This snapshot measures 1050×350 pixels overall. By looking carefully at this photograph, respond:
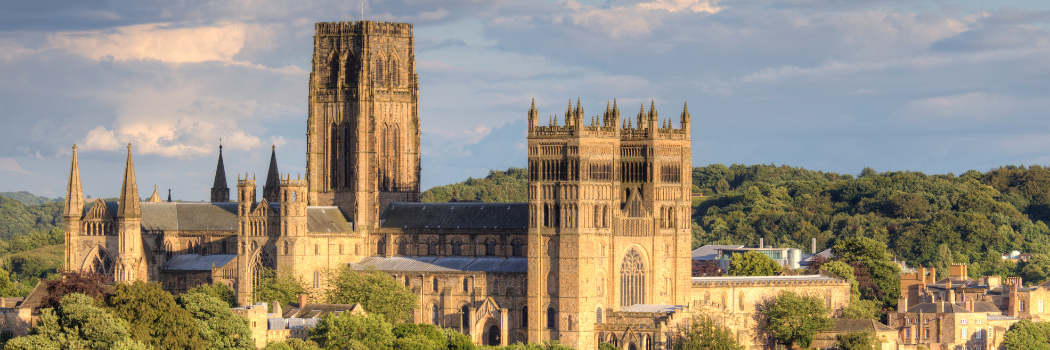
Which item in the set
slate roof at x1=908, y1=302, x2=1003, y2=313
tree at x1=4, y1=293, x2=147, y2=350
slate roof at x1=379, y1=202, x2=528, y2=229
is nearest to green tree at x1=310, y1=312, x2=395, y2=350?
tree at x1=4, y1=293, x2=147, y2=350

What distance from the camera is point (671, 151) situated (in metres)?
117

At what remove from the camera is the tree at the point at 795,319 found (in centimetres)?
11706

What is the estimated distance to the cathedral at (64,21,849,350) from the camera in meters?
111

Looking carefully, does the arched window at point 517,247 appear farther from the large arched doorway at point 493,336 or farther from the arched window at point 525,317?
the large arched doorway at point 493,336

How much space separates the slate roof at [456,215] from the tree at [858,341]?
937 inches

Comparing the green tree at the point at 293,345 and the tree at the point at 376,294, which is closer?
the green tree at the point at 293,345

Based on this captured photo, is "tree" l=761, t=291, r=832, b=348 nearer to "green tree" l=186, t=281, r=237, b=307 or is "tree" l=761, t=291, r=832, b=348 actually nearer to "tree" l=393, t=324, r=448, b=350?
"tree" l=393, t=324, r=448, b=350

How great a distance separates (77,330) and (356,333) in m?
17.0

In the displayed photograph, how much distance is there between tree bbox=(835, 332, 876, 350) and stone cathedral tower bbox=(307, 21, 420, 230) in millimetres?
Result: 36715

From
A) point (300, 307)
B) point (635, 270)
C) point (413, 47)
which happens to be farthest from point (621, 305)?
point (413, 47)

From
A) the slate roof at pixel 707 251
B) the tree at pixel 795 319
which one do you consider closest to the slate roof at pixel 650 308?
the tree at pixel 795 319

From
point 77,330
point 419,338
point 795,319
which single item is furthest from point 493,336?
point 77,330

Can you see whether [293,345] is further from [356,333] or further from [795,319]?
[795,319]

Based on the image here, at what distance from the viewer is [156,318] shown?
102 m
